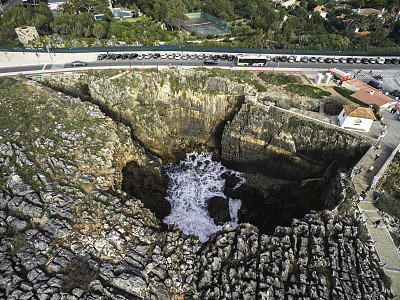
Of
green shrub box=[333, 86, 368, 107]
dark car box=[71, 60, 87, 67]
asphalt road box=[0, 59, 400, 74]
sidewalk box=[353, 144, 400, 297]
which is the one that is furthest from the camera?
dark car box=[71, 60, 87, 67]

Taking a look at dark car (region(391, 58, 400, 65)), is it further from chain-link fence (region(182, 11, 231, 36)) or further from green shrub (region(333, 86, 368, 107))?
chain-link fence (region(182, 11, 231, 36))

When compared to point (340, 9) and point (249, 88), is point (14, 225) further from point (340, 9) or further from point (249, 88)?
point (340, 9)

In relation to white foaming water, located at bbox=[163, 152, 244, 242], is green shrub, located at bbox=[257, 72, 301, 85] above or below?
above

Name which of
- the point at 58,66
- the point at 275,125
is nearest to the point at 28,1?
the point at 58,66

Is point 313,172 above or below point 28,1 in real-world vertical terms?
below

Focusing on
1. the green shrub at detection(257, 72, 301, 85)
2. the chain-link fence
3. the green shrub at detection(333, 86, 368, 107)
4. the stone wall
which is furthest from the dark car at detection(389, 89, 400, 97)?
the chain-link fence

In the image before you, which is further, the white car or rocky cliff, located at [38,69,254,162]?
the white car
